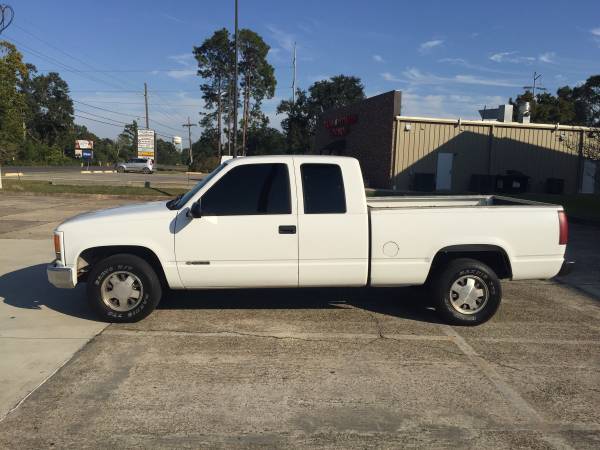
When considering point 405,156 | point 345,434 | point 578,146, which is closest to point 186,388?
point 345,434

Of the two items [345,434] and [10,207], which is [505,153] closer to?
[10,207]

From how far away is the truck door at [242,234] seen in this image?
5.26m

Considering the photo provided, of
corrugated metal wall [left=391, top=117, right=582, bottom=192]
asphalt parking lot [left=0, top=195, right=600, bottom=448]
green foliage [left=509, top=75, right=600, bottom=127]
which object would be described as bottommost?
asphalt parking lot [left=0, top=195, right=600, bottom=448]

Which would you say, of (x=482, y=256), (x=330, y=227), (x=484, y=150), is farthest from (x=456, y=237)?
(x=484, y=150)

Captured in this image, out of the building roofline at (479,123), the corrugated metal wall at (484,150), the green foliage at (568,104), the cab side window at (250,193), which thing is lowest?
the cab side window at (250,193)

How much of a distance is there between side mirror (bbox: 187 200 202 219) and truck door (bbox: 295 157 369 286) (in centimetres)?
104

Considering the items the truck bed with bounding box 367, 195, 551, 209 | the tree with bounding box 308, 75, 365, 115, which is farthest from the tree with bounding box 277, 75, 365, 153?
the truck bed with bounding box 367, 195, 551, 209

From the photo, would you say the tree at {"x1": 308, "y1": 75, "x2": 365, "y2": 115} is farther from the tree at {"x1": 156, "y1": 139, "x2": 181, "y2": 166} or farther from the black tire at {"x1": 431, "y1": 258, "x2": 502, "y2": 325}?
the tree at {"x1": 156, "y1": 139, "x2": 181, "y2": 166}

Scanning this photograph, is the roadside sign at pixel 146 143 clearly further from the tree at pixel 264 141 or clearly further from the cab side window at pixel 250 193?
the cab side window at pixel 250 193

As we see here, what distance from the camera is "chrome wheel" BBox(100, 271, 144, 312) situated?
17.5 feet

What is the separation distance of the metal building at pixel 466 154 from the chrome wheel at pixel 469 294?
72.5 feet

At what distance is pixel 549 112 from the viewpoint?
53656 mm

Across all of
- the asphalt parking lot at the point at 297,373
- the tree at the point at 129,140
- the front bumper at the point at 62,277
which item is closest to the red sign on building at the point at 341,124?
the asphalt parking lot at the point at 297,373

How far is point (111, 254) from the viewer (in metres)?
5.55
